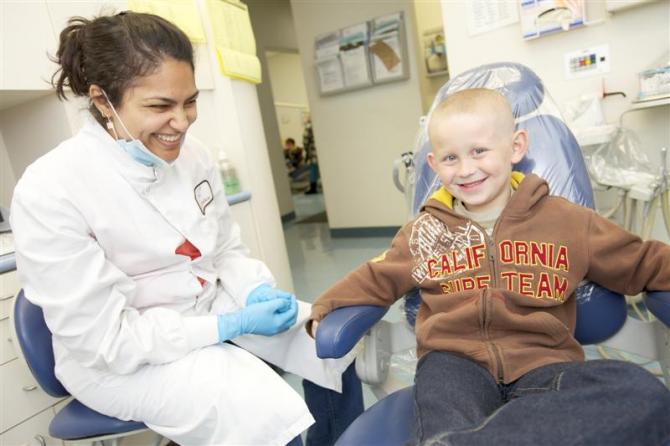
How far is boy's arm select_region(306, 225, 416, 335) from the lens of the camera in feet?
3.02

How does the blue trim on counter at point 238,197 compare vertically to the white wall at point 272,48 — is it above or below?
below

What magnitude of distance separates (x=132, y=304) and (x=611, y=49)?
2034 millimetres

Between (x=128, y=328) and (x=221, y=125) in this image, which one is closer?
(x=128, y=328)

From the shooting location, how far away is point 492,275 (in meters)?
0.95

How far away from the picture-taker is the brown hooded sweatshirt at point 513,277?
2.80ft

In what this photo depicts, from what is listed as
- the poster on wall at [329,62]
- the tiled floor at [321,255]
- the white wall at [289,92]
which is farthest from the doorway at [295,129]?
the poster on wall at [329,62]

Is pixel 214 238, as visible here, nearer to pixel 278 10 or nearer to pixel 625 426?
pixel 625 426

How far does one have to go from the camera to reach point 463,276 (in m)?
0.97

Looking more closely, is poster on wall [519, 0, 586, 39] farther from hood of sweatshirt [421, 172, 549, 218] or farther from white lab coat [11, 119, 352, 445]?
white lab coat [11, 119, 352, 445]

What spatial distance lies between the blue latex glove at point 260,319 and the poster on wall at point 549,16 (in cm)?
163

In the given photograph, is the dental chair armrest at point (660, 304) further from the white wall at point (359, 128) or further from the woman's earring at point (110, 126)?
the white wall at point (359, 128)

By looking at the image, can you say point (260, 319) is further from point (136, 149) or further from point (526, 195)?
point (526, 195)

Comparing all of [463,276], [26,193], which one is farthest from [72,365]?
[463,276]

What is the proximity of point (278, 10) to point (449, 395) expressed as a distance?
18.7ft
